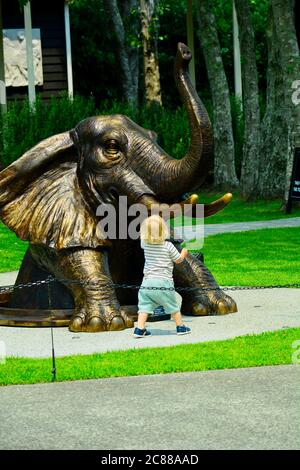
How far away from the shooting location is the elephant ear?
42.8 ft

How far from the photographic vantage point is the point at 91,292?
12.5 meters

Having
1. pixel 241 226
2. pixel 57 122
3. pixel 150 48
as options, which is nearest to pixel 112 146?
pixel 241 226

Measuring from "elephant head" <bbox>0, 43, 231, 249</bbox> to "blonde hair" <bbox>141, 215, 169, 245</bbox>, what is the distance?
0.86 ft

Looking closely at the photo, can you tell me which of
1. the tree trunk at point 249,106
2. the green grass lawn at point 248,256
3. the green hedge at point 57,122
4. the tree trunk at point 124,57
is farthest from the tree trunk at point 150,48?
the green grass lawn at point 248,256

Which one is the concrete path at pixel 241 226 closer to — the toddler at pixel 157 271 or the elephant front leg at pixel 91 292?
the elephant front leg at pixel 91 292

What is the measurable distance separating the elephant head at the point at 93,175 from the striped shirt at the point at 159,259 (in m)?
0.47

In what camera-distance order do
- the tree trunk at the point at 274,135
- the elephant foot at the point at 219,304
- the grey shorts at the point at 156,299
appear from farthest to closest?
the tree trunk at the point at 274,135 < the elephant foot at the point at 219,304 < the grey shorts at the point at 156,299

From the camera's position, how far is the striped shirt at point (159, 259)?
12.2 metres

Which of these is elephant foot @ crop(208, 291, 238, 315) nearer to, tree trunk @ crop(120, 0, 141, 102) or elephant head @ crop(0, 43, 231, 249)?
elephant head @ crop(0, 43, 231, 249)

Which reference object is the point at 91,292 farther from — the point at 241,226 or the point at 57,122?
the point at 57,122

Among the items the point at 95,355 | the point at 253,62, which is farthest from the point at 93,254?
the point at 253,62

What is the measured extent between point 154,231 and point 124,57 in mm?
29827

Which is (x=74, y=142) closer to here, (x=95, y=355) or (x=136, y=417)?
(x=95, y=355)

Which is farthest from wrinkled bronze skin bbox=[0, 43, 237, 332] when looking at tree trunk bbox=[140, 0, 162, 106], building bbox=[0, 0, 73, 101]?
building bbox=[0, 0, 73, 101]
